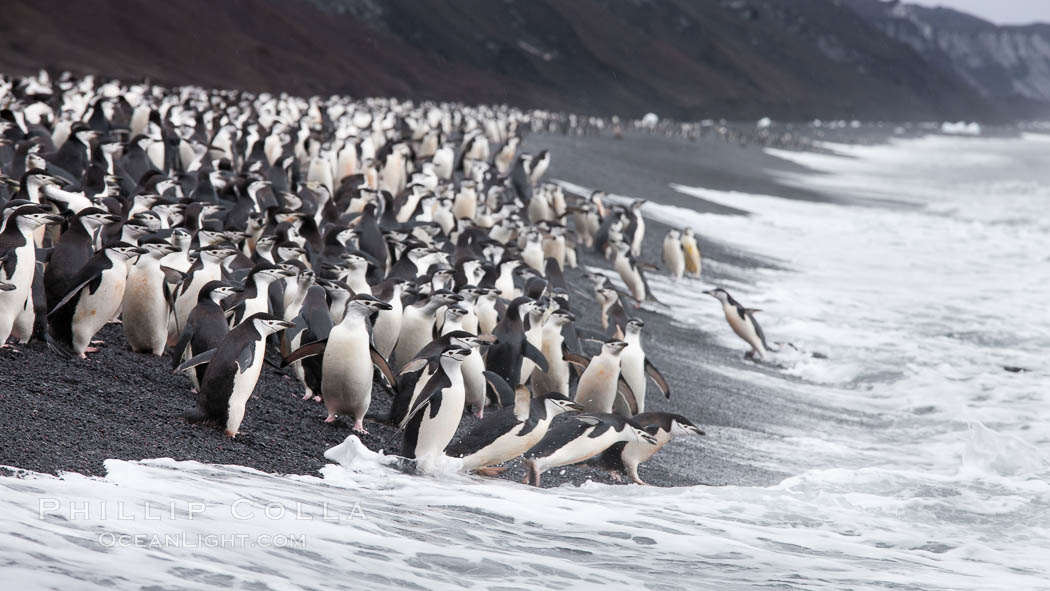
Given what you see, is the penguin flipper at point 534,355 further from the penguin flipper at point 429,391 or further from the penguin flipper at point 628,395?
the penguin flipper at point 429,391

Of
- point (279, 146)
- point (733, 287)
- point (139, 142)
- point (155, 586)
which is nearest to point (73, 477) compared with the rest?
point (155, 586)

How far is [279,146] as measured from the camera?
16.0m

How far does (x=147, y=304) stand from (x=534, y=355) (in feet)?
7.53

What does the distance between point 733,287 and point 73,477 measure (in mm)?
10851

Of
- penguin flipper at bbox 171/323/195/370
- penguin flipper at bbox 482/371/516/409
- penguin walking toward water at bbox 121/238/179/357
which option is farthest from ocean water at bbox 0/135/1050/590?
penguin walking toward water at bbox 121/238/179/357

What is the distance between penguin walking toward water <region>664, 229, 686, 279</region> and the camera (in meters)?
14.0

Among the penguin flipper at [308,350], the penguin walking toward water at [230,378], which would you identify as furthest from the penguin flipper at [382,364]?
the penguin walking toward water at [230,378]

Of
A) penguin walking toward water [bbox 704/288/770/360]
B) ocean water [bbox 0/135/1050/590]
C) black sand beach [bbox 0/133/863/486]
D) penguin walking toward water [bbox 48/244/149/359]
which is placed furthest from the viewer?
penguin walking toward water [bbox 704/288/770/360]

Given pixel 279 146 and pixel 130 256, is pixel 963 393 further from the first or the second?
pixel 279 146

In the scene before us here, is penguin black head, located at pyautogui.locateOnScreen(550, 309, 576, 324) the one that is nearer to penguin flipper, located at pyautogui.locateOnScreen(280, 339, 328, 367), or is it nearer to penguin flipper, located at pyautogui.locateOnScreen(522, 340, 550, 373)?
penguin flipper, located at pyautogui.locateOnScreen(522, 340, 550, 373)

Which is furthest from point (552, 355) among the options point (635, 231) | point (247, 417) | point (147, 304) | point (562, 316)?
point (635, 231)

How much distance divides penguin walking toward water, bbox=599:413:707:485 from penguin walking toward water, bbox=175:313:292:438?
2015 mm

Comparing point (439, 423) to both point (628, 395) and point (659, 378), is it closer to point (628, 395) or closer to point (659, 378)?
point (628, 395)

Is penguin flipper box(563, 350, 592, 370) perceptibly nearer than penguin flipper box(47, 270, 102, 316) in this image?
Answer: No
